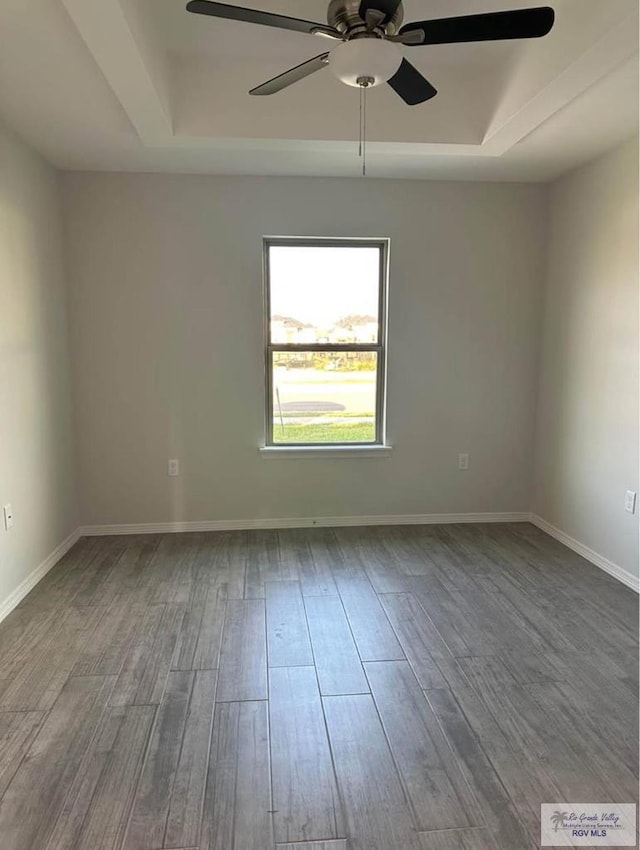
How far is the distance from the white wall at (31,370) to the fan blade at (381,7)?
6.91 feet

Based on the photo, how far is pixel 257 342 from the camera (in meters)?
3.73

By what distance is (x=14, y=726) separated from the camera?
1891 mm

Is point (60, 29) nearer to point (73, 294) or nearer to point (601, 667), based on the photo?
point (73, 294)

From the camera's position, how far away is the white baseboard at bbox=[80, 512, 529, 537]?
3.81 m

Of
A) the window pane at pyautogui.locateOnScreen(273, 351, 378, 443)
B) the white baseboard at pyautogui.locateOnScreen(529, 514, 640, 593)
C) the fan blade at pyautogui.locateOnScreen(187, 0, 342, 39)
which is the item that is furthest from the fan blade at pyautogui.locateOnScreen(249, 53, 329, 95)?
the white baseboard at pyautogui.locateOnScreen(529, 514, 640, 593)

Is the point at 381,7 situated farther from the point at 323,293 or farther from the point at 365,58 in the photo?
the point at 323,293

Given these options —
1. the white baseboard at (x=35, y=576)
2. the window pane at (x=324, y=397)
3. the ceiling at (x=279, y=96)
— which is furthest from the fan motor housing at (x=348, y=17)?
the white baseboard at (x=35, y=576)

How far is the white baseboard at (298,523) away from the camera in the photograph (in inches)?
150

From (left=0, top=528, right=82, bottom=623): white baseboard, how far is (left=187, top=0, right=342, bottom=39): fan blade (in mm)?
2729

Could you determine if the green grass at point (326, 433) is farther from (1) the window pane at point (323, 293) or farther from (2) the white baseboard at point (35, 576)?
(2) the white baseboard at point (35, 576)

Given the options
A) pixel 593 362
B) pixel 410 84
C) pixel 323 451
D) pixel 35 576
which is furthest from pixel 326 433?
pixel 410 84

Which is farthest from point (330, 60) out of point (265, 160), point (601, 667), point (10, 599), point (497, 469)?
point (497, 469)

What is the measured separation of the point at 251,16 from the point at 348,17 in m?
0.30

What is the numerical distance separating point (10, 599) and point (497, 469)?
3.33 m
